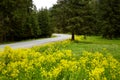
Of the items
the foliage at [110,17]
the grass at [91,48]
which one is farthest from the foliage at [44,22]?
the grass at [91,48]

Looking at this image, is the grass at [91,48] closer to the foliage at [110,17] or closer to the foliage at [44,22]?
the foliage at [110,17]

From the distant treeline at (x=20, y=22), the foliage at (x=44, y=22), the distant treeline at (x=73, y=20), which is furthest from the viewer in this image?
the foliage at (x=44, y=22)

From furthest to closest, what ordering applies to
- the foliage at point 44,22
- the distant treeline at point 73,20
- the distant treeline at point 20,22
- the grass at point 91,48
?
the foliage at point 44,22 < the distant treeline at point 73,20 < the distant treeline at point 20,22 < the grass at point 91,48

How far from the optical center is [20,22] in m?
45.3

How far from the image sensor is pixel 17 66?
26.2ft

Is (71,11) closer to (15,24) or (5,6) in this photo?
(15,24)

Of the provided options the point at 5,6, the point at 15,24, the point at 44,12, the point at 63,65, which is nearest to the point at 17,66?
the point at 63,65

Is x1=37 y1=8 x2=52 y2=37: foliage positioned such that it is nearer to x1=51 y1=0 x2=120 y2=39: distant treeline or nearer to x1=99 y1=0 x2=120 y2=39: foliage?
x1=99 y1=0 x2=120 y2=39: foliage

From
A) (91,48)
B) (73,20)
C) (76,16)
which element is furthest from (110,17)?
(91,48)

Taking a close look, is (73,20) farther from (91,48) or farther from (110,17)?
(91,48)

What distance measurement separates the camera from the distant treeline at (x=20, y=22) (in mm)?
25266

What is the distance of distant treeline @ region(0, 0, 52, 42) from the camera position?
25.3 metres

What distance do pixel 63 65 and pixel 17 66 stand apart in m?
1.35

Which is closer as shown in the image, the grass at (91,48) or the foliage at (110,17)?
the grass at (91,48)
